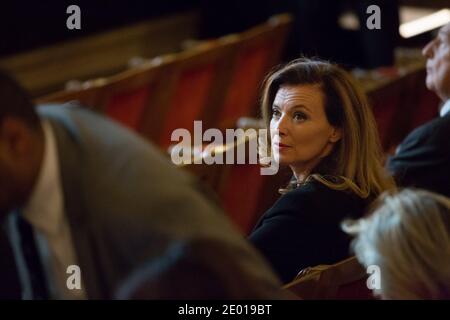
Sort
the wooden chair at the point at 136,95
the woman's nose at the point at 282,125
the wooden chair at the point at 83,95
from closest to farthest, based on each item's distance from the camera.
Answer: the woman's nose at the point at 282,125 → the wooden chair at the point at 83,95 → the wooden chair at the point at 136,95

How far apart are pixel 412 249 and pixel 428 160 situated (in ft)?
3.95

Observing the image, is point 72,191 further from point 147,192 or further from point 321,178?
point 321,178

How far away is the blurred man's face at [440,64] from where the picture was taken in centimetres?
266

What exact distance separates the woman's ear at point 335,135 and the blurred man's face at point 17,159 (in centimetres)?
107

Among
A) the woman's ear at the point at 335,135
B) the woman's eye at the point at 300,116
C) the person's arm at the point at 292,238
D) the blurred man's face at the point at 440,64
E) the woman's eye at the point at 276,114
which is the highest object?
the blurred man's face at the point at 440,64

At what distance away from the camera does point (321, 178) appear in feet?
6.81

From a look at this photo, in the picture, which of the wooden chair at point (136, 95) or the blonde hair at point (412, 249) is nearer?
the blonde hair at point (412, 249)

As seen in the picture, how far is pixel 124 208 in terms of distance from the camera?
4.01 feet

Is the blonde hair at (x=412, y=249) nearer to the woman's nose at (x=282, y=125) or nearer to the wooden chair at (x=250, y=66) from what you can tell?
the woman's nose at (x=282, y=125)

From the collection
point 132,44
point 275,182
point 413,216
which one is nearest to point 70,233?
point 413,216

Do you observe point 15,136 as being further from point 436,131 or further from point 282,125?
point 436,131

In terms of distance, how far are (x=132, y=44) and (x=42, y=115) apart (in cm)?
445

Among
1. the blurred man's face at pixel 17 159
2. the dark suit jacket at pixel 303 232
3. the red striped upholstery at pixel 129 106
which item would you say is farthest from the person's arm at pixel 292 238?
the red striped upholstery at pixel 129 106
